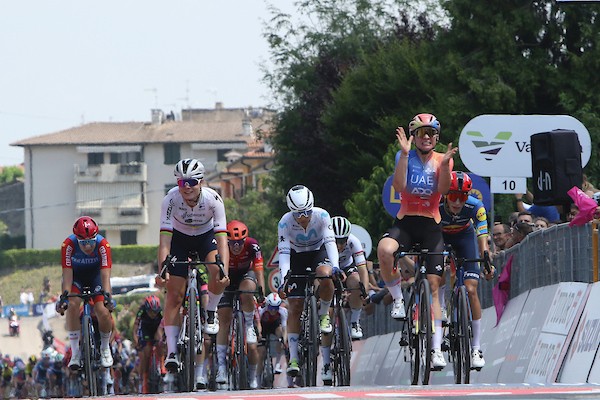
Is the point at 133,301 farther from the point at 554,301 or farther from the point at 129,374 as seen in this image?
the point at 554,301

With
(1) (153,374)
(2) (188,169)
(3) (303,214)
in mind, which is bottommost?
(1) (153,374)

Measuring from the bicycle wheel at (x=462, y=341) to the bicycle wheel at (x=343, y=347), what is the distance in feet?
6.45

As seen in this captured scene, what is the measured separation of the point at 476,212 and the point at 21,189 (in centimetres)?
17329

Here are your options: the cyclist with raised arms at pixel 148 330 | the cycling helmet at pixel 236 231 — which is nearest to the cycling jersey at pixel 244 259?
the cycling helmet at pixel 236 231

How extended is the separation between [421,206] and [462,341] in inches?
48.0

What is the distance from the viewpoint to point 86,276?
1959cm

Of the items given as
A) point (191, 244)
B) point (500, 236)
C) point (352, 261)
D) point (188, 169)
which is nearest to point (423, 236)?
point (188, 169)

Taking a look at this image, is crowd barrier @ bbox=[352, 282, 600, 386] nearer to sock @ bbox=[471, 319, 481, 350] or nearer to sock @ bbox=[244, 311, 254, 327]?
sock @ bbox=[471, 319, 481, 350]

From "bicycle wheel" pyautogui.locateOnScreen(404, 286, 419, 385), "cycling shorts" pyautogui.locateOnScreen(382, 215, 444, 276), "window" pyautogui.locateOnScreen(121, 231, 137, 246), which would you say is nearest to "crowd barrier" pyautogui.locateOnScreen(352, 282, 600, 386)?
"bicycle wheel" pyautogui.locateOnScreen(404, 286, 419, 385)

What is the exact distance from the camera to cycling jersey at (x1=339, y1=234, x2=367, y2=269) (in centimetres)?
2094

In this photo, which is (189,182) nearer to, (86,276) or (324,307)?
(324,307)

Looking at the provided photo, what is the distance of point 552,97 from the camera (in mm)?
47344

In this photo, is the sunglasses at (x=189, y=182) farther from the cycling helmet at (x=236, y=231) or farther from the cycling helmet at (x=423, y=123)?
the cycling helmet at (x=236, y=231)

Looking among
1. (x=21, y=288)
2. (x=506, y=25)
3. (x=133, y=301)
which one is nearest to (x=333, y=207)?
(x=506, y=25)
